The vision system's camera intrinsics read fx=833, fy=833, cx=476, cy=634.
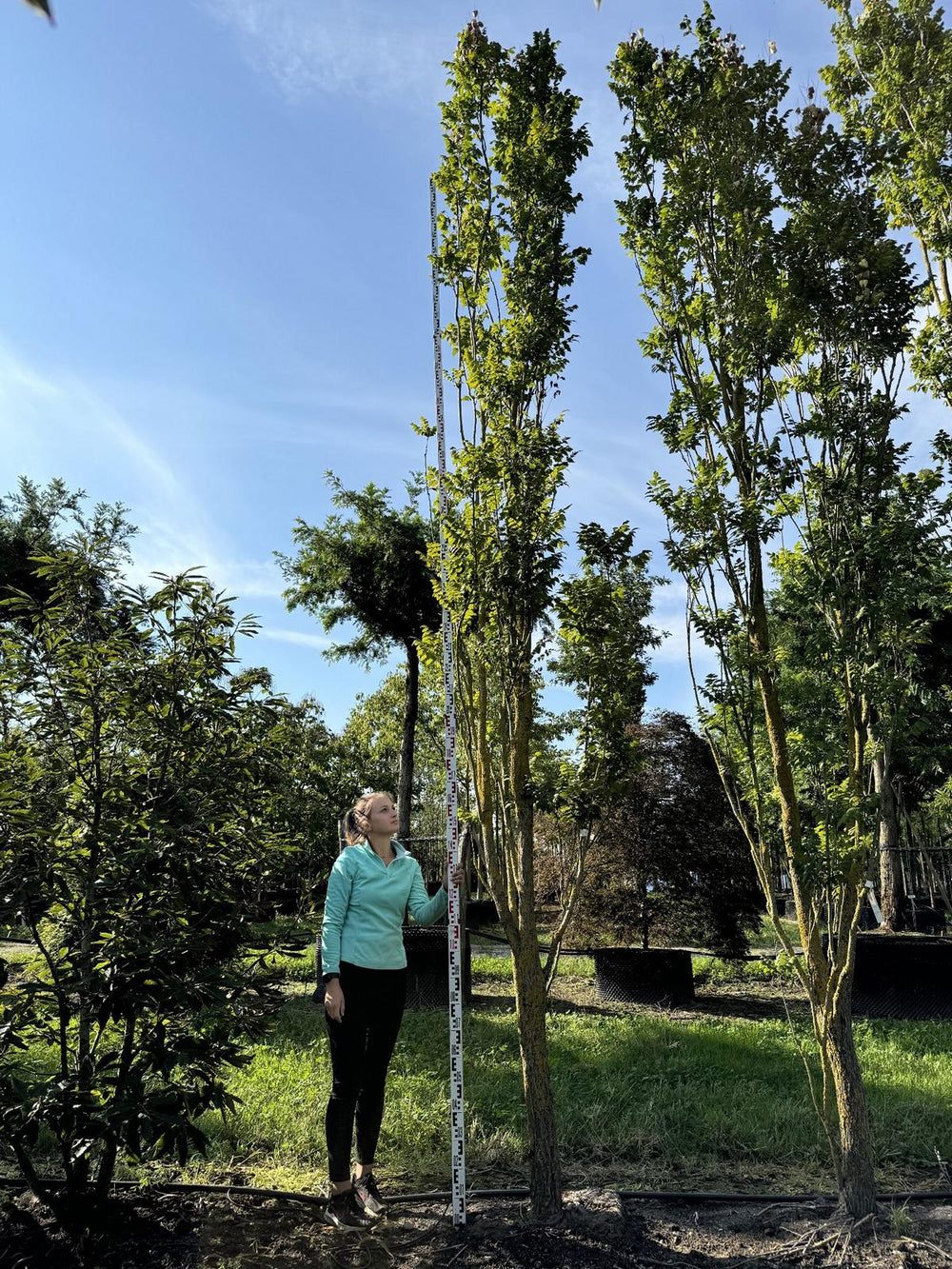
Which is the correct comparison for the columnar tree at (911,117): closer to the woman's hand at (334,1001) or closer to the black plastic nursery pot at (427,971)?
the woman's hand at (334,1001)

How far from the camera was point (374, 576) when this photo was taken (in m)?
12.8

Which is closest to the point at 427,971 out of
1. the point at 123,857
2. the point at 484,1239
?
the point at 484,1239

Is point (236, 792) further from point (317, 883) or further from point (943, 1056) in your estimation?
point (943, 1056)

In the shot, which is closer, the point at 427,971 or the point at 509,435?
the point at 509,435

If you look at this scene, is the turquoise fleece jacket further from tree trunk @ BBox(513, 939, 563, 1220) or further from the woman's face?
tree trunk @ BBox(513, 939, 563, 1220)

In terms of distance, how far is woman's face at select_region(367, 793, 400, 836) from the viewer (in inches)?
135

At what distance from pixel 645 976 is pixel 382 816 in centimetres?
538

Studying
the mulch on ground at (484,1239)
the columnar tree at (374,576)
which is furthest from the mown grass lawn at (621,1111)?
the columnar tree at (374,576)

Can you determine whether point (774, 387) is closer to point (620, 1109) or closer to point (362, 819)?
point (362, 819)

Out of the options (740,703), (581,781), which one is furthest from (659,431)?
(581,781)

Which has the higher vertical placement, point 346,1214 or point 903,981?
point 903,981

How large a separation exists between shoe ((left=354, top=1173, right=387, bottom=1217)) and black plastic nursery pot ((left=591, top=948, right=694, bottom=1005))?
502 cm

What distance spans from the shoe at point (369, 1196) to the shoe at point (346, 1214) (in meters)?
0.04

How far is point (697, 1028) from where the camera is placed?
6.18 metres
